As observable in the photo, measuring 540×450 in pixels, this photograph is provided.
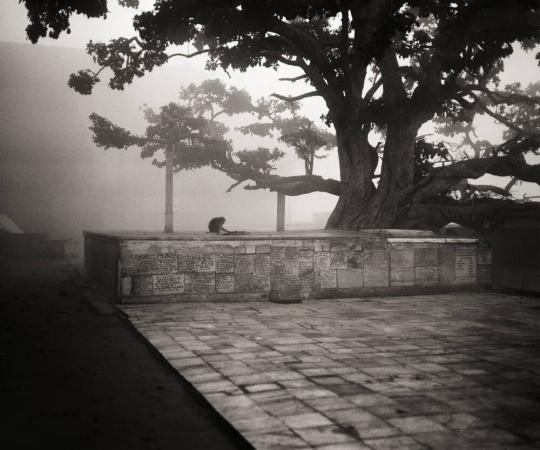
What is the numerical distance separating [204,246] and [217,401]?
5.01 meters

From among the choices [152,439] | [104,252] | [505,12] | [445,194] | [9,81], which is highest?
[9,81]

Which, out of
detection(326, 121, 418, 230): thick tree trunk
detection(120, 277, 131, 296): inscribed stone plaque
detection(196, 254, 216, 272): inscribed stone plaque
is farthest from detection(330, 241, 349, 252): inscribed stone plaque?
detection(326, 121, 418, 230): thick tree trunk

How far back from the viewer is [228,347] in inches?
214

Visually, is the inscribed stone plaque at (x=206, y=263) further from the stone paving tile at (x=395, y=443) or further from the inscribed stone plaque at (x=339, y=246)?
the stone paving tile at (x=395, y=443)

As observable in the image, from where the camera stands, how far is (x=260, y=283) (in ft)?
29.7

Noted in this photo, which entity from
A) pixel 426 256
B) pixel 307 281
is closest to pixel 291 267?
pixel 307 281

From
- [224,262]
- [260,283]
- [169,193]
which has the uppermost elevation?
[169,193]

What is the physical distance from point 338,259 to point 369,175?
6001mm

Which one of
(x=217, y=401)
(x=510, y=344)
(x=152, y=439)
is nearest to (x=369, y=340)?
(x=510, y=344)

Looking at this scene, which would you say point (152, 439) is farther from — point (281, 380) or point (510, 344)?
point (510, 344)

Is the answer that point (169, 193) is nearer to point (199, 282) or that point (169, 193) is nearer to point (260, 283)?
point (260, 283)

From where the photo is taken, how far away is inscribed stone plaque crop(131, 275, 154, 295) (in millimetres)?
8242

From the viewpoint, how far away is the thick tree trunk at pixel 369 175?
14.5m

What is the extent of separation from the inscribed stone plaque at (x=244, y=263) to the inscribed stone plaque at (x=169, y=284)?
99 cm
